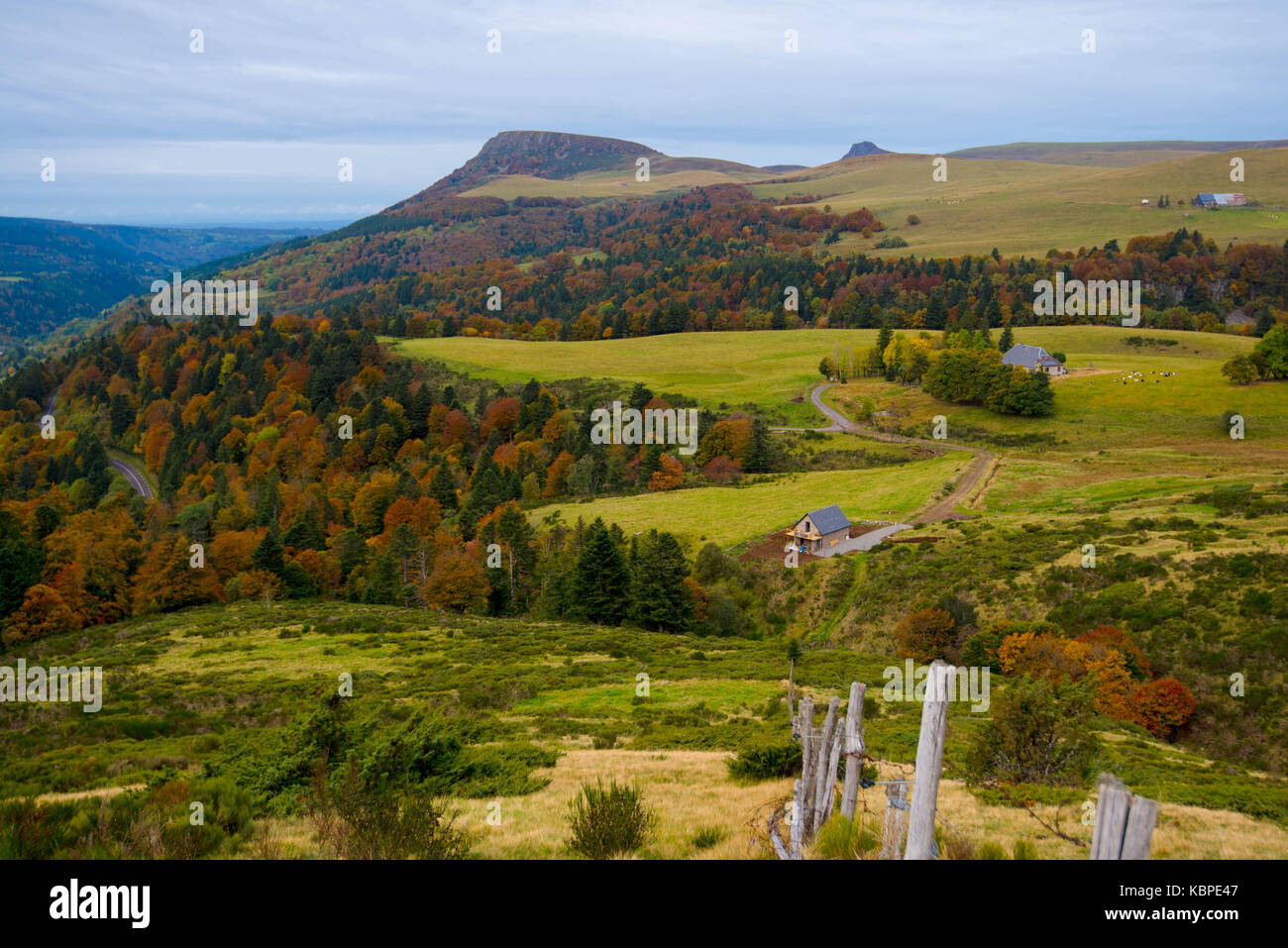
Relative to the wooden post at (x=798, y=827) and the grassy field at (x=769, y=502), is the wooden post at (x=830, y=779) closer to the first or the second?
the wooden post at (x=798, y=827)

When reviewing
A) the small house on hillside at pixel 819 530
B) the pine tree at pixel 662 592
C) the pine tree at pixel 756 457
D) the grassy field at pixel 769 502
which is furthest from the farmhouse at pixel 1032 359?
the pine tree at pixel 662 592

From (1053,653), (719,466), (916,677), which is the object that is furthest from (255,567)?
(1053,653)

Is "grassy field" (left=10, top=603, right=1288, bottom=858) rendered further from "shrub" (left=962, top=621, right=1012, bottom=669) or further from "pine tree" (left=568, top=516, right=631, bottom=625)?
"pine tree" (left=568, top=516, right=631, bottom=625)

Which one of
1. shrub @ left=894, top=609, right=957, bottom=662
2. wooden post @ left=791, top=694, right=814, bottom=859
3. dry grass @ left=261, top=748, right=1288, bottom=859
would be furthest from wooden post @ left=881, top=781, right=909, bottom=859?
shrub @ left=894, top=609, right=957, bottom=662
